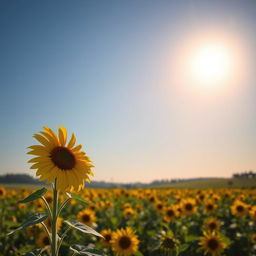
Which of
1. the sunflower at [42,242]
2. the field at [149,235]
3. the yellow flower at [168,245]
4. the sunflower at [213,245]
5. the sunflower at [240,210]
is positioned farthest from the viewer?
the sunflower at [240,210]

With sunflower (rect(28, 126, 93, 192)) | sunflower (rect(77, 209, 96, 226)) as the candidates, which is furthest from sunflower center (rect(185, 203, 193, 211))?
sunflower (rect(28, 126, 93, 192))

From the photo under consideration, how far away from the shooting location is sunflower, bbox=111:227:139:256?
195 inches

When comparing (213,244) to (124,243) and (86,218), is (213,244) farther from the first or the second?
(86,218)

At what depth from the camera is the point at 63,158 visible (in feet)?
8.52

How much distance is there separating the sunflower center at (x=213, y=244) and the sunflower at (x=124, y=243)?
5.82 feet

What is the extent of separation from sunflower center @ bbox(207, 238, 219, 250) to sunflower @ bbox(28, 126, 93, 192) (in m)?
4.32

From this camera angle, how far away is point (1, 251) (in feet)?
18.6

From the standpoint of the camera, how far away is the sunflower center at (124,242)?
504 centimetres

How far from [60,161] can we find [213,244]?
468 centimetres

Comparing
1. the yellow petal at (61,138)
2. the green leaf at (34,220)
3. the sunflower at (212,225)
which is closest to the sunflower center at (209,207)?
the sunflower at (212,225)

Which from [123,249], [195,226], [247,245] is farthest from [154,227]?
[123,249]

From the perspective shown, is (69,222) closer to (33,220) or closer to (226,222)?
(33,220)

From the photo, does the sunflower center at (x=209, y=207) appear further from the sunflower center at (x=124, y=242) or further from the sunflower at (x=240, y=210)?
the sunflower center at (x=124, y=242)

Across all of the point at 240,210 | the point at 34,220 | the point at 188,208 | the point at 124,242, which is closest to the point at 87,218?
the point at 124,242
